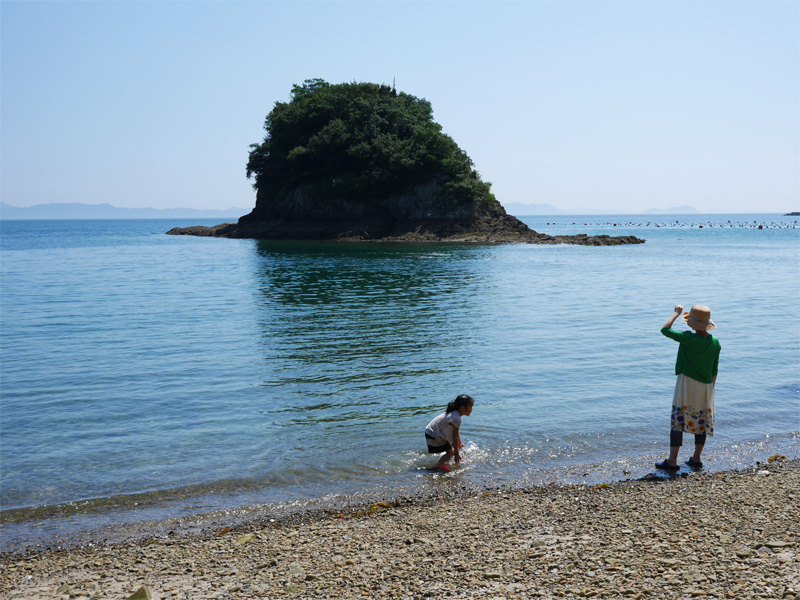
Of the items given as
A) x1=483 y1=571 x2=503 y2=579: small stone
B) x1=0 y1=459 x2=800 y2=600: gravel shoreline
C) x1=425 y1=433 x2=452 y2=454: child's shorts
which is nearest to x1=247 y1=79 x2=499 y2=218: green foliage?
x1=425 y1=433 x2=452 y2=454: child's shorts

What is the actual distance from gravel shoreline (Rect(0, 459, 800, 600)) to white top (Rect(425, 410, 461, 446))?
1684 mm

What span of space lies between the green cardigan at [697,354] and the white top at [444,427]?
3.39 m

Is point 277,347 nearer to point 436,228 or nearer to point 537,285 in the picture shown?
point 537,285

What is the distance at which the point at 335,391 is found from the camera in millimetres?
15102

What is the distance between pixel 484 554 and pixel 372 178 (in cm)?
8148

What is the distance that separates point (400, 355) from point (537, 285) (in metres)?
20.9

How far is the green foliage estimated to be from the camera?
8494cm

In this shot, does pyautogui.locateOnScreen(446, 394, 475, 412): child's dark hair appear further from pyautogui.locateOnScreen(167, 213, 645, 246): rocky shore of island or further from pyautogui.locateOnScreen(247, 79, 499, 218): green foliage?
pyautogui.locateOnScreen(247, 79, 499, 218): green foliage

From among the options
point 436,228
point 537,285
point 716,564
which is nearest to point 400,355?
point 716,564

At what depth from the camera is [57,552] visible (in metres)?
7.70

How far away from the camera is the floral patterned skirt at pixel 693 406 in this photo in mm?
9453

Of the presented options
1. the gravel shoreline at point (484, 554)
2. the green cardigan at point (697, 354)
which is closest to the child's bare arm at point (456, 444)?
the gravel shoreline at point (484, 554)

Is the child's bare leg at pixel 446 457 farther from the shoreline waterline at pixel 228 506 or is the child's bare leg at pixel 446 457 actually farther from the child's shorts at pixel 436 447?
the shoreline waterline at pixel 228 506

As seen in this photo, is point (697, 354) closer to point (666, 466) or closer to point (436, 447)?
point (666, 466)
